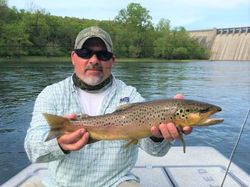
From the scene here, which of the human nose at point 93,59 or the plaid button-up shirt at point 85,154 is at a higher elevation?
the human nose at point 93,59

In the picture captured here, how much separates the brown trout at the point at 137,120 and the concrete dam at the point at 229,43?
329 feet

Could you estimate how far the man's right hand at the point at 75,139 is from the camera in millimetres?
2740

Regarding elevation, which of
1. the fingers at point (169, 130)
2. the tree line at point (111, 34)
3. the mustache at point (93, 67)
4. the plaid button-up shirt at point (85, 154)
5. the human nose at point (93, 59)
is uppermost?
the human nose at point (93, 59)

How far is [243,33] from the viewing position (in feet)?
330

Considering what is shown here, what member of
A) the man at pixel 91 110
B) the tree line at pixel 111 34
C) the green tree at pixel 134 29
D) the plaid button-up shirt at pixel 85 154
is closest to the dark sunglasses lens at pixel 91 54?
the man at pixel 91 110

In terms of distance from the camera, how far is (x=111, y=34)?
288ft

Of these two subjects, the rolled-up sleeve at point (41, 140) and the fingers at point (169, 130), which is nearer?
the fingers at point (169, 130)

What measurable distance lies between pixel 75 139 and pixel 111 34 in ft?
282

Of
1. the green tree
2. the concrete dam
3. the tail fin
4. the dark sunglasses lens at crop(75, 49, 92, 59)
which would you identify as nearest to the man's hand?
the tail fin

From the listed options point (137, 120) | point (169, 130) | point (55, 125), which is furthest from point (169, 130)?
point (55, 125)

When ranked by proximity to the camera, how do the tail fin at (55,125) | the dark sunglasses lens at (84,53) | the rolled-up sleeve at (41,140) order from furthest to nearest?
the dark sunglasses lens at (84,53) → the rolled-up sleeve at (41,140) → the tail fin at (55,125)

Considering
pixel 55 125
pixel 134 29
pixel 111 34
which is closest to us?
Result: pixel 55 125

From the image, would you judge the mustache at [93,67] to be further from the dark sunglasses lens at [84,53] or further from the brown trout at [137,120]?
the brown trout at [137,120]

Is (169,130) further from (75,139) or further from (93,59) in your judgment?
(93,59)
